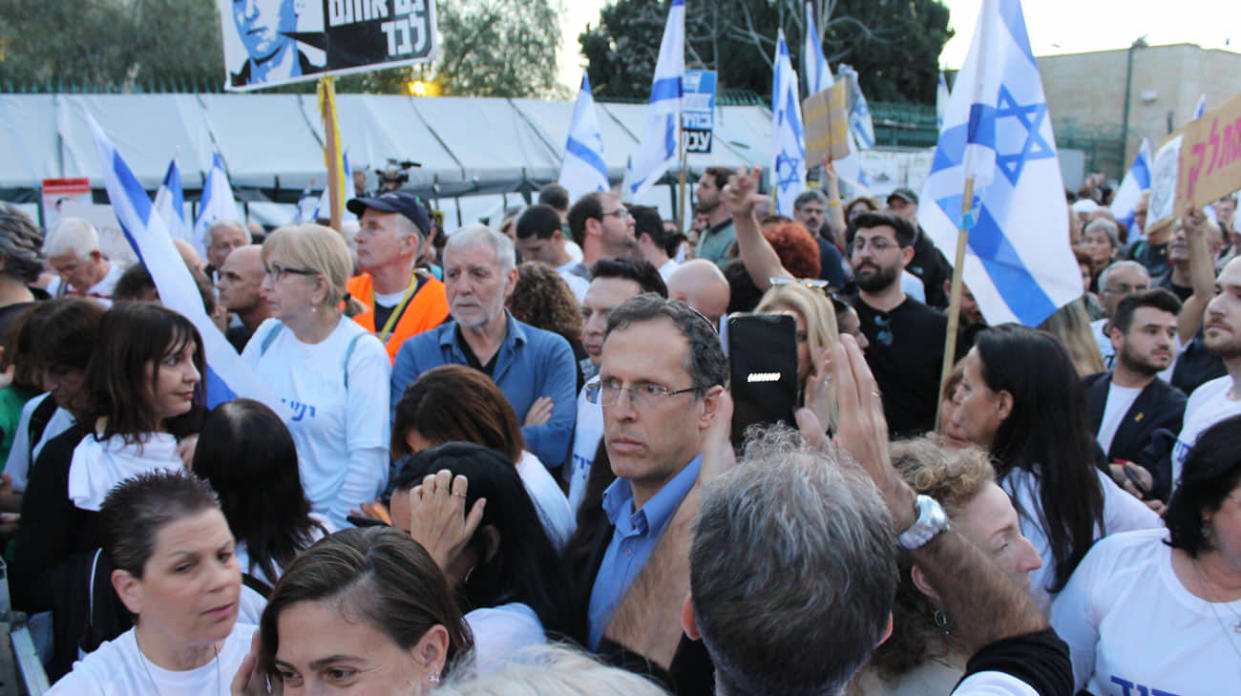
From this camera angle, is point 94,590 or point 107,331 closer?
point 94,590

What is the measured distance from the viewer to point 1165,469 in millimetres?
3664

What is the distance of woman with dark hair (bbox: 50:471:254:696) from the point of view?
206 cm

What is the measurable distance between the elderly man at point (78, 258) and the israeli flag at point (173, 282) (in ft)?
6.29

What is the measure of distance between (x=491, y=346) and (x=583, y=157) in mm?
5162

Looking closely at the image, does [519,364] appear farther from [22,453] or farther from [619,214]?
[619,214]

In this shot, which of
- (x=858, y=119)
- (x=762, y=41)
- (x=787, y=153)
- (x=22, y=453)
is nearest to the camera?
(x=22, y=453)

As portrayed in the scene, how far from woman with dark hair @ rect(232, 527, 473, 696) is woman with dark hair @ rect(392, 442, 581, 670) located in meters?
0.20

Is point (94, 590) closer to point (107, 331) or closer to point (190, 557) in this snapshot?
point (190, 557)

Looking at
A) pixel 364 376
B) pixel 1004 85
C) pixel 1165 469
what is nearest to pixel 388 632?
pixel 364 376

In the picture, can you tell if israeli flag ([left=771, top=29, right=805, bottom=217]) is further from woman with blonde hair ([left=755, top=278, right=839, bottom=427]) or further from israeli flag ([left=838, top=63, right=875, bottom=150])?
woman with blonde hair ([left=755, top=278, right=839, bottom=427])

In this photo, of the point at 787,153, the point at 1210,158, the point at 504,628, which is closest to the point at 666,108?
the point at 787,153

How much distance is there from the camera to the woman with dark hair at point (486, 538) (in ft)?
7.00

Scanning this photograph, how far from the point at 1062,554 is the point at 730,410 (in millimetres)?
1111

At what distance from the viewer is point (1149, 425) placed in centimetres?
393
